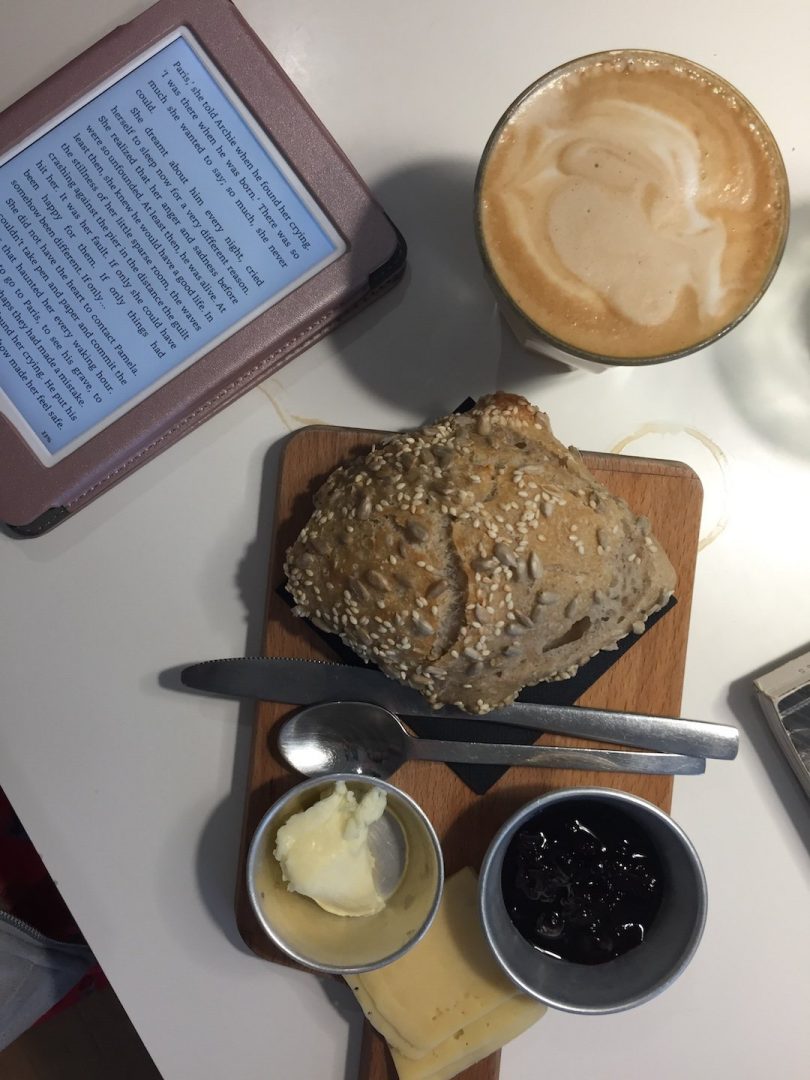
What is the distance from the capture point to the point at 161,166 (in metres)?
0.92

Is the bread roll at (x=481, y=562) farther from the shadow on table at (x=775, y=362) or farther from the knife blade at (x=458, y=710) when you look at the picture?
the shadow on table at (x=775, y=362)

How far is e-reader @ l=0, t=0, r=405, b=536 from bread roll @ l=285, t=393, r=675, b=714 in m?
0.24

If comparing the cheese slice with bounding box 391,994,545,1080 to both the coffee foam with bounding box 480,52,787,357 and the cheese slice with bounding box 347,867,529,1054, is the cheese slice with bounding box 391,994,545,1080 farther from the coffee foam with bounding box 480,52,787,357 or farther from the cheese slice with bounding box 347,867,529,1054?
the coffee foam with bounding box 480,52,787,357

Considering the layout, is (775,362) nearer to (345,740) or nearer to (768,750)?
(768,750)

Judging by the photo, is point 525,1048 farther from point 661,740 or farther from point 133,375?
point 133,375

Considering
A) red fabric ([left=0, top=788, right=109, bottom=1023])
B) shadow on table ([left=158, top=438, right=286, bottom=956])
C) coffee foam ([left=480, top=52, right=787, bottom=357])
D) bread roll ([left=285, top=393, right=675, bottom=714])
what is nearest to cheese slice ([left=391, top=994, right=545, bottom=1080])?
shadow on table ([left=158, top=438, right=286, bottom=956])

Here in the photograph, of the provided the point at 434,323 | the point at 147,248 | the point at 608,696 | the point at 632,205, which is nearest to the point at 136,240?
the point at 147,248

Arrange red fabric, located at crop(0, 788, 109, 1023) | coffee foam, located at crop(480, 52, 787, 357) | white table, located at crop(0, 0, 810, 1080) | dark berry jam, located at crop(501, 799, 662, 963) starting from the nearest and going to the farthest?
coffee foam, located at crop(480, 52, 787, 357) < dark berry jam, located at crop(501, 799, 662, 963) < white table, located at crop(0, 0, 810, 1080) < red fabric, located at crop(0, 788, 109, 1023)

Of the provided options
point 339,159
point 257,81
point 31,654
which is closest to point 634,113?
point 339,159

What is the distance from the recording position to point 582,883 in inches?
34.7

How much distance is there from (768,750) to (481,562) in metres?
0.51

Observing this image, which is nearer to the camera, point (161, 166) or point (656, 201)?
point (656, 201)

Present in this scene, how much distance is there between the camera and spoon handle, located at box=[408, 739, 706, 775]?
0.93 m

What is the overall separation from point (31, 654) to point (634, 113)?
93 cm
